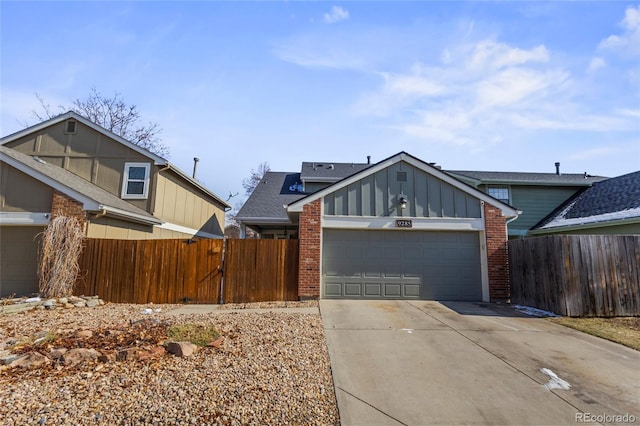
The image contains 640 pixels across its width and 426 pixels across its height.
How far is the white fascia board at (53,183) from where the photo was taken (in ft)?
32.2

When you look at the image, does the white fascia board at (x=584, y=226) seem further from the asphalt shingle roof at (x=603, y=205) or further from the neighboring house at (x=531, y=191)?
the neighboring house at (x=531, y=191)

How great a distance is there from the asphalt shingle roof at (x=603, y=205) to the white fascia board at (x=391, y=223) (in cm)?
657

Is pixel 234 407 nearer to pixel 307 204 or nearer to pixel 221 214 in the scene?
pixel 307 204

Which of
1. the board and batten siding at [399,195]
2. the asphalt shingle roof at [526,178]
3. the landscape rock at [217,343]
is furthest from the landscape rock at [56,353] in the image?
the asphalt shingle roof at [526,178]

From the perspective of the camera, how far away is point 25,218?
10141 millimetres

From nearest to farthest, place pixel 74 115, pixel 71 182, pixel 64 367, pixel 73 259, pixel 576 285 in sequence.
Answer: pixel 64 367, pixel 576 285, pixel 73 259, pixel 71 182, pixel 74 115

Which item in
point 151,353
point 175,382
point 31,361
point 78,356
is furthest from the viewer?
point 151,353

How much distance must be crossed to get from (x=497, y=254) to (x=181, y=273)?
965 cm

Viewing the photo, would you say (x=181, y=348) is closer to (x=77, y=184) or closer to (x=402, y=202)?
(x=402, y=202)

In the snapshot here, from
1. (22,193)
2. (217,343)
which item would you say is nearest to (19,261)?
(22,193)

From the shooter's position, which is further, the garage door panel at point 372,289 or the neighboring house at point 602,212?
the neighboring house at point 602,212

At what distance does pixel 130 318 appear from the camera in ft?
23.1

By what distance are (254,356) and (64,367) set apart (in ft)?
7.86

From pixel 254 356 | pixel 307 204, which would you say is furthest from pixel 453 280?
pixel 254 356
